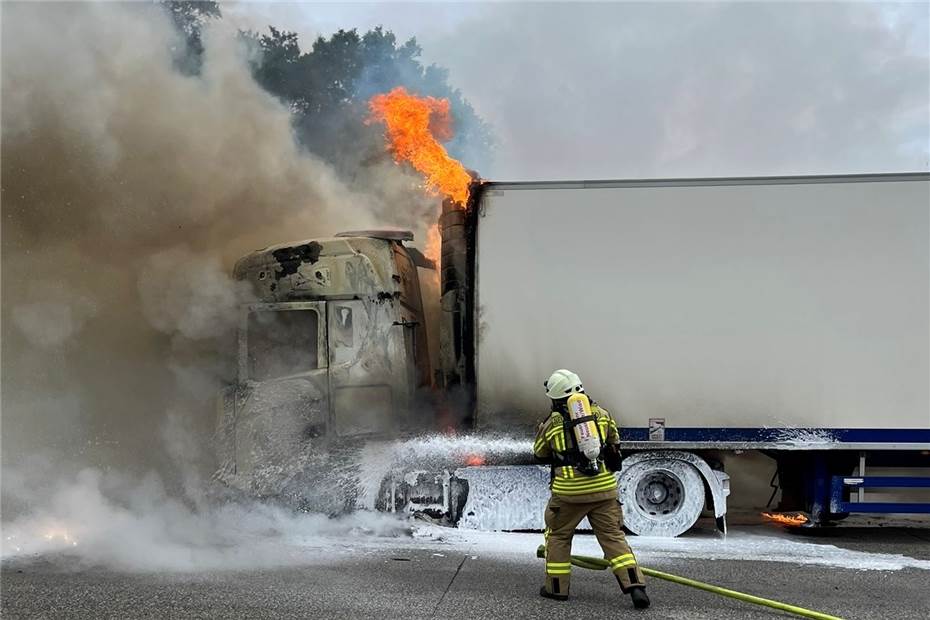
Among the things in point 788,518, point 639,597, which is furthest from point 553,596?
point 788,518

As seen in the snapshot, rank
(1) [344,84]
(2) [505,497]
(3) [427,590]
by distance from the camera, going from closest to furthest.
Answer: (3) [427,590], (2) [505,497], (1) [344,84]

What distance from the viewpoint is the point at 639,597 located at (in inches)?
172

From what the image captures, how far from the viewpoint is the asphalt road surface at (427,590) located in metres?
4.38

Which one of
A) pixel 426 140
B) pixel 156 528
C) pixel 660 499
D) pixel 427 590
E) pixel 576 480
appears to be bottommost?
pixel 427 590

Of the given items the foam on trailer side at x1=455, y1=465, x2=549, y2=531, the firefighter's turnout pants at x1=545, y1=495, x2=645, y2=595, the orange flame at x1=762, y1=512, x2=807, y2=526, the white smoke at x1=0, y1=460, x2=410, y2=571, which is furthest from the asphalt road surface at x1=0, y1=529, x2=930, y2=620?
the orange flame at x1=762, y1=512, x2=807, y2=526

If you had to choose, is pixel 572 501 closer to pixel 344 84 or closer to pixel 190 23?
pixel 190 23

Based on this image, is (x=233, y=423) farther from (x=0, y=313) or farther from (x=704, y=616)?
(x=704, y=616)

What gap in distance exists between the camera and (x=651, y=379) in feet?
20.7

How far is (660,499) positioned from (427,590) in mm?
2716

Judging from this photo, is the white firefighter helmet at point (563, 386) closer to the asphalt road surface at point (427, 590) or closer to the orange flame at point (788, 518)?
the asphalt road surface at point (427, 590)

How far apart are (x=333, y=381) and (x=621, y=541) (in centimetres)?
315

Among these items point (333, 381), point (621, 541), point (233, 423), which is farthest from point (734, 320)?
point (233, 423)

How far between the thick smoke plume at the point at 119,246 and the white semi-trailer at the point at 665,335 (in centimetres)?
93

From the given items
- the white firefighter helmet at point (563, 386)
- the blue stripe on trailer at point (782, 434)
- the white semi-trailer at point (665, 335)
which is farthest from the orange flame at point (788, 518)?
the white firefighter helmet at point (563, 386)
